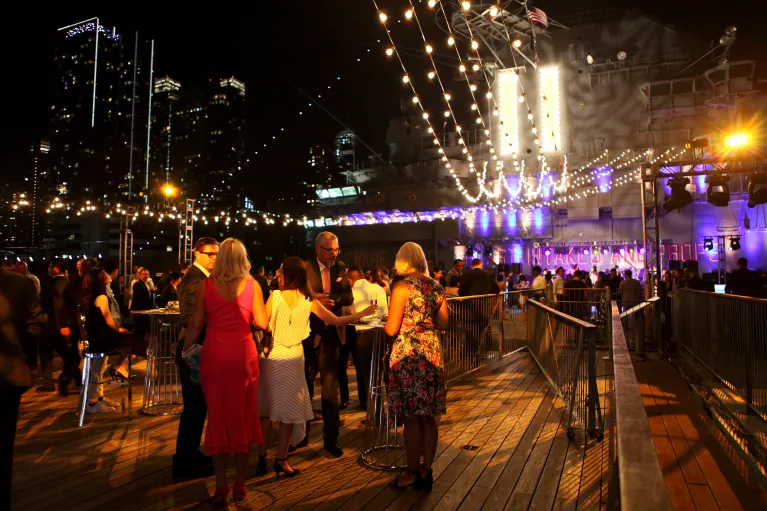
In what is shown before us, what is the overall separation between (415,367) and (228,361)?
4.26 feet

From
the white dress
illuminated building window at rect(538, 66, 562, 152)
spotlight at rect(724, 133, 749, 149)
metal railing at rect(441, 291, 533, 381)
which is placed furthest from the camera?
illuminated building window at rect(538, 66, 562, 152)

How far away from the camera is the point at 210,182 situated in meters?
103

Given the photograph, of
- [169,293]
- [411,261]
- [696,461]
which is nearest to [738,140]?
[696,461]

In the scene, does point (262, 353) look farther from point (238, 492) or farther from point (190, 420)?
point (238, 492)

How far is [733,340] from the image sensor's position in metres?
6.18

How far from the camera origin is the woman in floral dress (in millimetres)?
3545

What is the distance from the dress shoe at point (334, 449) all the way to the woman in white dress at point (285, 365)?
1.70 ft

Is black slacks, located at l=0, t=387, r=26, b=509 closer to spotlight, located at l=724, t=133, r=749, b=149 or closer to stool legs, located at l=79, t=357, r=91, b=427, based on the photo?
stool legs, located at l=79, t=357, r=91, b=427

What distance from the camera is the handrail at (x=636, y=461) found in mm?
907

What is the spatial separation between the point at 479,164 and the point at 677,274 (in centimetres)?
1464

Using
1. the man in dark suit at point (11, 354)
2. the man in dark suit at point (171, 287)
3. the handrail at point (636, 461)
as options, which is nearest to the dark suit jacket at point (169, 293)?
the man in dark suit at point (171, 287)

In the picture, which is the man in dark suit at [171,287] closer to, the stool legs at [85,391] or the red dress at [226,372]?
the stool legs at [85,391]

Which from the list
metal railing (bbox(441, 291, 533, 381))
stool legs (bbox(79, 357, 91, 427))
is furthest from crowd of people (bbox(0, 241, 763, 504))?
metal railing (bbox(441, 291, 533, 381))

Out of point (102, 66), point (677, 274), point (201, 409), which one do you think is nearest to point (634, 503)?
point (201, 409)
